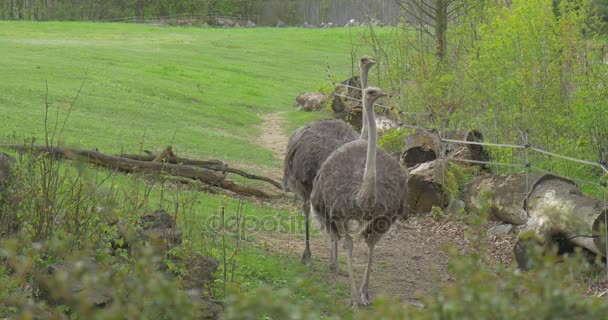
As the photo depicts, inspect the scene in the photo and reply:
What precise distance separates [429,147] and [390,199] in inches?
241

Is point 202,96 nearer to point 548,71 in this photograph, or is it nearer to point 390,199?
point 548,71

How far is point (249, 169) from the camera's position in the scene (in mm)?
17609

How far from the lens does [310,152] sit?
11.1m

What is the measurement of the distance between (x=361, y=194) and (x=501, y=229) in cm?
410

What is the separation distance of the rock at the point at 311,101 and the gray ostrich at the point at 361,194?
1870cm

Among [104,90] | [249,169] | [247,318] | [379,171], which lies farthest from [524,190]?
[104,90]

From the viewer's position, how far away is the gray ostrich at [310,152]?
36.3 feet

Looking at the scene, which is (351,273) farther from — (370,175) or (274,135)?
(274,135)

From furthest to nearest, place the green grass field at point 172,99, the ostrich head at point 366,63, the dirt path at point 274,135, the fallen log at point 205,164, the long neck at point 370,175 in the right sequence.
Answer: the dirt path at point 274,135 → the fallen log at point 205,164 → the green grass field at point 172,99 → the ostrich head at point 366,63 → the long neck at point 370,175

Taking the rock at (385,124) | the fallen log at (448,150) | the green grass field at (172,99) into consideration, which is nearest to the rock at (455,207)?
the fallen log at (448,150)

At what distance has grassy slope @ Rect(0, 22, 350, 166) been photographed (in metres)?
19.0

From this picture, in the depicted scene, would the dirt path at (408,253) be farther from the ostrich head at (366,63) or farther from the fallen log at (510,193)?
the ostrich head at (366,63)

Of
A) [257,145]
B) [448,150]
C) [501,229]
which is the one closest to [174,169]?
[448,150]

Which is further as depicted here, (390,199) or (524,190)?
(524,190)
